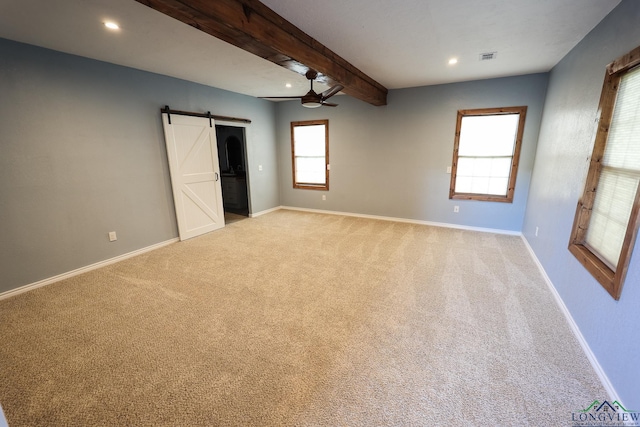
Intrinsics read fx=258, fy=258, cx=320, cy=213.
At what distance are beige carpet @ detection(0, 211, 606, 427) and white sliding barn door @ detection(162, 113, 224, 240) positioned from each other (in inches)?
46.2

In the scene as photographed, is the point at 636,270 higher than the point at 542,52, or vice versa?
the point at 542,52

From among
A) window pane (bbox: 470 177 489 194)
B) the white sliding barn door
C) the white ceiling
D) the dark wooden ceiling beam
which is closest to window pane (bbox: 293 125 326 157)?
the white sliding barn door

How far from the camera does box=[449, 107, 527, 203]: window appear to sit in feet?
14.1

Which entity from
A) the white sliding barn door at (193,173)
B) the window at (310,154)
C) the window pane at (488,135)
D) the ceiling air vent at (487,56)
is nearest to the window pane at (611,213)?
the ceiling air vent at (487,56)

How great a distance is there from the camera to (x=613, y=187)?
6.48 ft

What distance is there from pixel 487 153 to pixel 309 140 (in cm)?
363

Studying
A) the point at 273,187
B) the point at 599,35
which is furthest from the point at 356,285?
the point at 273,187

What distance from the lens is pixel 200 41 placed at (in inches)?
106

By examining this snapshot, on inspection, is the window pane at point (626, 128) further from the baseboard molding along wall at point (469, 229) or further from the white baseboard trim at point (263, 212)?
the white baseboard trim at point (263, 212)

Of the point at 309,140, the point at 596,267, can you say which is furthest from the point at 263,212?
the point at 596,267

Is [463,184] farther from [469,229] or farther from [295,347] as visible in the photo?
[295,347]

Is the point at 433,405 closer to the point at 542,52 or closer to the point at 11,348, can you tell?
the point at 11,348

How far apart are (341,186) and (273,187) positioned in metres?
1.76

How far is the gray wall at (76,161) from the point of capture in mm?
2727
